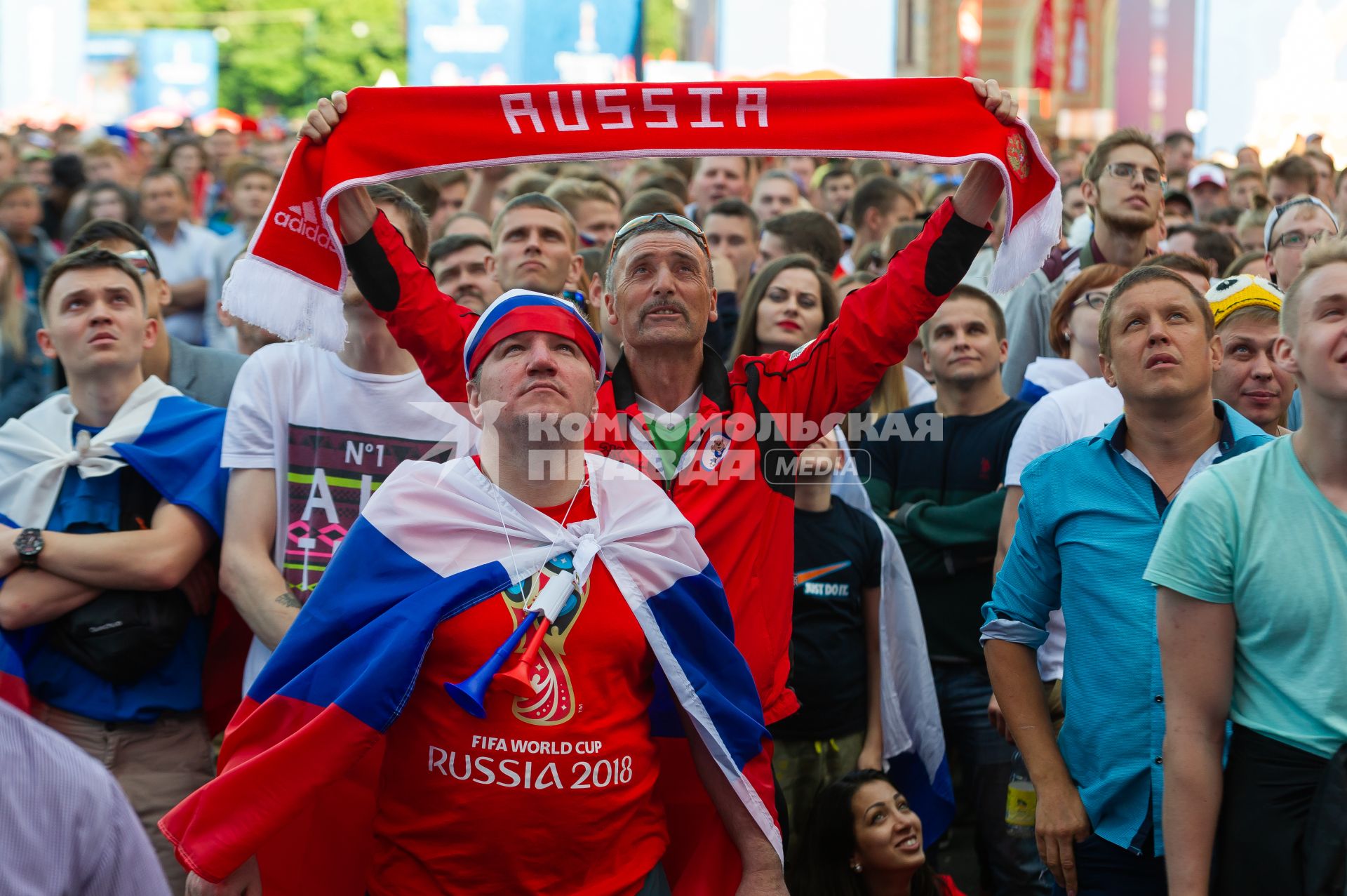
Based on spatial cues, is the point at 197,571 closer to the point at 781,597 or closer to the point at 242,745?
the point at 242,745

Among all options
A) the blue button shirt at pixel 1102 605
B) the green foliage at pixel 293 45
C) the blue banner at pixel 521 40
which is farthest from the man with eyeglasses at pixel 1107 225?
the green foliage at pixel 293 45

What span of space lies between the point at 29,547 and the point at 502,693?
1.81 metres

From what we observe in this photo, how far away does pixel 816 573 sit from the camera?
4.76 metres

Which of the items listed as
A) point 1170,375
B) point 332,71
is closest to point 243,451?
point 1170,375

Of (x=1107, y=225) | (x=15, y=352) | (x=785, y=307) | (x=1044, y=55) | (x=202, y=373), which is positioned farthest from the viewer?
(x=1044, y=55)

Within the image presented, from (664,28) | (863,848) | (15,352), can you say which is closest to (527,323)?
(863,848)

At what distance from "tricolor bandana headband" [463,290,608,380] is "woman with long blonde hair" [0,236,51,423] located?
428 centimetres

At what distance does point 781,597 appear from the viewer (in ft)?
A: 12.8

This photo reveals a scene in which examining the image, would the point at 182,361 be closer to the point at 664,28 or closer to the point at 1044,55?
the point at 1044,55

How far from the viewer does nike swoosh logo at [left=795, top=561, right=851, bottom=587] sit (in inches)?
187

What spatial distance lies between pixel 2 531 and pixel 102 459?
1.15ft

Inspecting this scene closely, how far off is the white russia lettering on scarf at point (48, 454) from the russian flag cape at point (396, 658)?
4.62 feet

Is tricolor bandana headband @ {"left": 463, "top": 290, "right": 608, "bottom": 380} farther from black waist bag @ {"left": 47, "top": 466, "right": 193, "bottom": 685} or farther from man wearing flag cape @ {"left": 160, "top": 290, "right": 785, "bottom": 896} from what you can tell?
black waist bag @ {"left": 47, "top": 466, "right": 193, "bottom": 685}

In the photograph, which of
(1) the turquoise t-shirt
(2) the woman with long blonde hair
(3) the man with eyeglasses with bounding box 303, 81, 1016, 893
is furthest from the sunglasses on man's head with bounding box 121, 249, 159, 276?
(1) the turquoise t-shirt
